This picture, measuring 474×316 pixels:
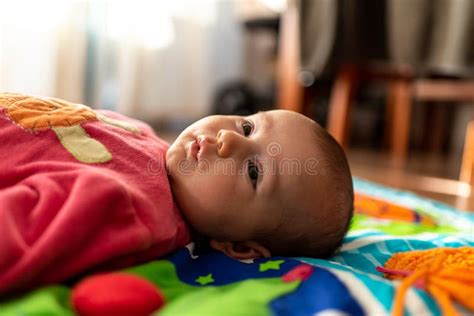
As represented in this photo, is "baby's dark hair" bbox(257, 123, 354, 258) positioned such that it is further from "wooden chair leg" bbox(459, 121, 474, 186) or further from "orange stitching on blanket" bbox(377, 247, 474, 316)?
"wooden chair leg" bbox(459, 121, 474, 186)

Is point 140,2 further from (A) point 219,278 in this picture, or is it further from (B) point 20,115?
(A) point 219,278

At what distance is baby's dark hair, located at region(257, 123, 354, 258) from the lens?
80 cm

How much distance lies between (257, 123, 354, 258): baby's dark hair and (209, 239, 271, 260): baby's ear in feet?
0.05

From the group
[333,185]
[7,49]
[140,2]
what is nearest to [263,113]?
[333,185]

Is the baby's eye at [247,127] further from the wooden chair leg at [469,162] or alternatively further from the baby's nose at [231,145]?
the wooden chair leg at [469,162]

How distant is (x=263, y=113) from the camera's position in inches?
34.7

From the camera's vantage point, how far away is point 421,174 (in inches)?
89.8

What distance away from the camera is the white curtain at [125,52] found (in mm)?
2021

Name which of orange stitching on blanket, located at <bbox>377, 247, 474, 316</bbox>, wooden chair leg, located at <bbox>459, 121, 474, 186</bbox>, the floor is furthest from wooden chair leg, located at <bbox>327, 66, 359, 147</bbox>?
orange stitching on blanket, located at <bbox>377, 247, 474, 316</bbox>

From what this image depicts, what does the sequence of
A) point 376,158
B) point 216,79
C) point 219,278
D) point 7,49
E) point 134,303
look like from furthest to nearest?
point 216,79, point 376,158, point 7,49, point 219,278, point 134,303

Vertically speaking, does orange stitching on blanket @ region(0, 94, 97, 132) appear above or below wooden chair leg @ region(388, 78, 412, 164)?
above

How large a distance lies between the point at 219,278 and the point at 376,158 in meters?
2.33

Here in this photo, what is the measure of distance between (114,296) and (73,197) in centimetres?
12

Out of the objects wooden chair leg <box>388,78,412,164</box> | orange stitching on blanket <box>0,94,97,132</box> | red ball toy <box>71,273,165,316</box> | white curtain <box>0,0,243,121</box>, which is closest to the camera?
red ball toy <box>71,273,165,316</box>
